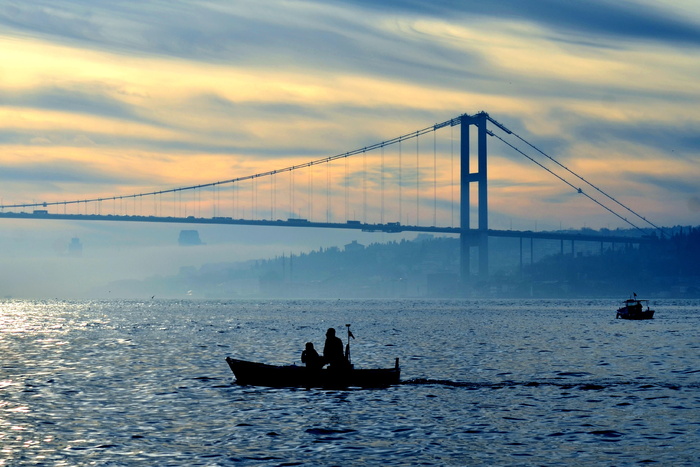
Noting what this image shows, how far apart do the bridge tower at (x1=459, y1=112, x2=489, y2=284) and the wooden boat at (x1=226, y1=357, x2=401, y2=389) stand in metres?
128

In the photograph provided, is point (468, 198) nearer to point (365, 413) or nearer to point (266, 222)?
point (266, 222)

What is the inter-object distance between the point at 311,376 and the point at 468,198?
134960 mm

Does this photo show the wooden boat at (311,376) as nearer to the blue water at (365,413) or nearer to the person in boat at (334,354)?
the person in boat at (334,354)

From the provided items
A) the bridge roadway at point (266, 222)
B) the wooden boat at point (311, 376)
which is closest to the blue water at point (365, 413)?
the wooden boat at point (311, 376)

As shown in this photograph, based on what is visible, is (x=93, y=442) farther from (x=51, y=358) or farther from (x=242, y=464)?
(x=51, y=358)

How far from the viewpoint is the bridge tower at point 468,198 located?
16038 centimetres

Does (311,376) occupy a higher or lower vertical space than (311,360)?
lower

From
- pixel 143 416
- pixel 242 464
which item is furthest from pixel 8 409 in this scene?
pixel 242 464

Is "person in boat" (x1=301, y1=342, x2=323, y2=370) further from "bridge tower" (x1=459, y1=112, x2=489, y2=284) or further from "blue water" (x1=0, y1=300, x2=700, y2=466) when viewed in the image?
"bridge tower" (x1=459, y1=112, x2=489, y2=284)

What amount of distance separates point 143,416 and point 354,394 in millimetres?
7813

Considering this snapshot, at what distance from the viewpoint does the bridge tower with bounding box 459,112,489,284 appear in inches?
6314

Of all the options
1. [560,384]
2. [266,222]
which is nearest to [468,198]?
[266,222]

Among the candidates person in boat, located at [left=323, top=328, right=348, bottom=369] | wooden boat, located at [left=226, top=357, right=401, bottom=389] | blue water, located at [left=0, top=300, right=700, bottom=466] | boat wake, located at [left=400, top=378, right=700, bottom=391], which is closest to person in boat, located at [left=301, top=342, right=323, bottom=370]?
wooden boat, located at [left=226, top=357, right=401, bottom=389]

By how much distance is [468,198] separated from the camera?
164375mm
